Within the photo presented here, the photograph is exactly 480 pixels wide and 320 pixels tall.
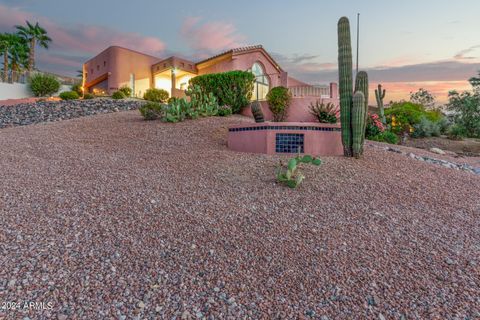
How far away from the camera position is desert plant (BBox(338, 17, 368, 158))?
226 inches

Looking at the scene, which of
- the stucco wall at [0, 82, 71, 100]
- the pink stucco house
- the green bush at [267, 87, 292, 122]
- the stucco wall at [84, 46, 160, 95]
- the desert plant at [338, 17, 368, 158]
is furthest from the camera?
the stucco wall at [0, 82, 71, 100]

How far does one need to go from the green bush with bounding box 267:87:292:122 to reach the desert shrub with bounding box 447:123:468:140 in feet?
32.7

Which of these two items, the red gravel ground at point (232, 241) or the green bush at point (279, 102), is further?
the green bush at point (279, 102)

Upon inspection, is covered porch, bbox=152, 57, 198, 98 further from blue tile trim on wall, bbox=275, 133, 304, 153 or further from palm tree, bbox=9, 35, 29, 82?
palm tree, bbox=9, 35, 29, 82

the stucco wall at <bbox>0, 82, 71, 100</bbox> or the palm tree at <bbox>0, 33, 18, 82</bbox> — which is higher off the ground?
the palm tree at <bbox>0, 33, 18, 82</bbox>

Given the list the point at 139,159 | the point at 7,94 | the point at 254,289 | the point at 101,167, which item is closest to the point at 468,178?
the point at 254,289

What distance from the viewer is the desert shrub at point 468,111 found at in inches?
598

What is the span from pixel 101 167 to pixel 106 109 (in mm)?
10277

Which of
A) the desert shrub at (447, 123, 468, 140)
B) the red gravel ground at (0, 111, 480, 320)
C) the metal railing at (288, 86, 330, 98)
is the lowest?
the red gravel ground at (0, 111, 480, 320)

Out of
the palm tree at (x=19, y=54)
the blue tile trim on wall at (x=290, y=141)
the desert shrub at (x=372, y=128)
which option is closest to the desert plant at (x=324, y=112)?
the desert shrub at (x=372, y=128)

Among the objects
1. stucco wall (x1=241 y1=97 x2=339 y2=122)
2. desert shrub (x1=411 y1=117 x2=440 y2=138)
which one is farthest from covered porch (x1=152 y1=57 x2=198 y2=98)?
desert shrub (x1=411 y1=117 x2=440 y2=138)

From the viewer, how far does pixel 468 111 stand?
15.5 m

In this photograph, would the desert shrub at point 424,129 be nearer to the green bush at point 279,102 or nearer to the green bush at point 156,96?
the green bush at point 279,102

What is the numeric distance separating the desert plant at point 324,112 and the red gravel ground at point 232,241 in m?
4.22
